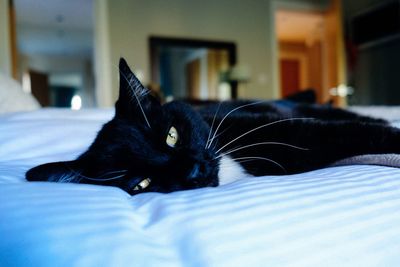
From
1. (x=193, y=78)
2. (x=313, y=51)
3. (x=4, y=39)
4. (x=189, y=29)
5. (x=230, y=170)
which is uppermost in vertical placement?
(x=313, y=51)

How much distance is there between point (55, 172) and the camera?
0.46m

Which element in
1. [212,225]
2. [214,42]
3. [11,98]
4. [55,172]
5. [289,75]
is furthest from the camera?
[289,75]

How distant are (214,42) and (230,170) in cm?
379

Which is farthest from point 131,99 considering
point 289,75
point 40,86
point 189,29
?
point 40,86

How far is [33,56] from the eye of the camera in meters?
7.32

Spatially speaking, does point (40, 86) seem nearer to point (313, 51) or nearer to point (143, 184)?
point (313, 51)

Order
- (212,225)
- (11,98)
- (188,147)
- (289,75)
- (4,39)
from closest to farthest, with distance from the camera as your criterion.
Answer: (212,225) → (188,147) → (11,98) → (4,39) → (289,75)

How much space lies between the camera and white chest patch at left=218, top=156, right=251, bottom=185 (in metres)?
0.66

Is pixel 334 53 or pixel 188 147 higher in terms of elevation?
pixel 334 53

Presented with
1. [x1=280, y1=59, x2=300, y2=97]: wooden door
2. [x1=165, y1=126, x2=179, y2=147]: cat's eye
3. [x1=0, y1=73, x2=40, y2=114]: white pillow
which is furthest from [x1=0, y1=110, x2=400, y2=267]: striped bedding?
[x1=280, y1=59, x2=300, y2=97]: wooden door

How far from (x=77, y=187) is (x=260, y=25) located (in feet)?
15.0

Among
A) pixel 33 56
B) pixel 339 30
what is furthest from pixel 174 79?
pixel 33 56

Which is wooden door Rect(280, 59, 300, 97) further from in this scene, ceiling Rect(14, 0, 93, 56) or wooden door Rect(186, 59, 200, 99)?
ceiling Rect(14, 0, 93, 56)

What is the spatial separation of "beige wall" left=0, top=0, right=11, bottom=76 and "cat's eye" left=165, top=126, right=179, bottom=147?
11.4 ft
